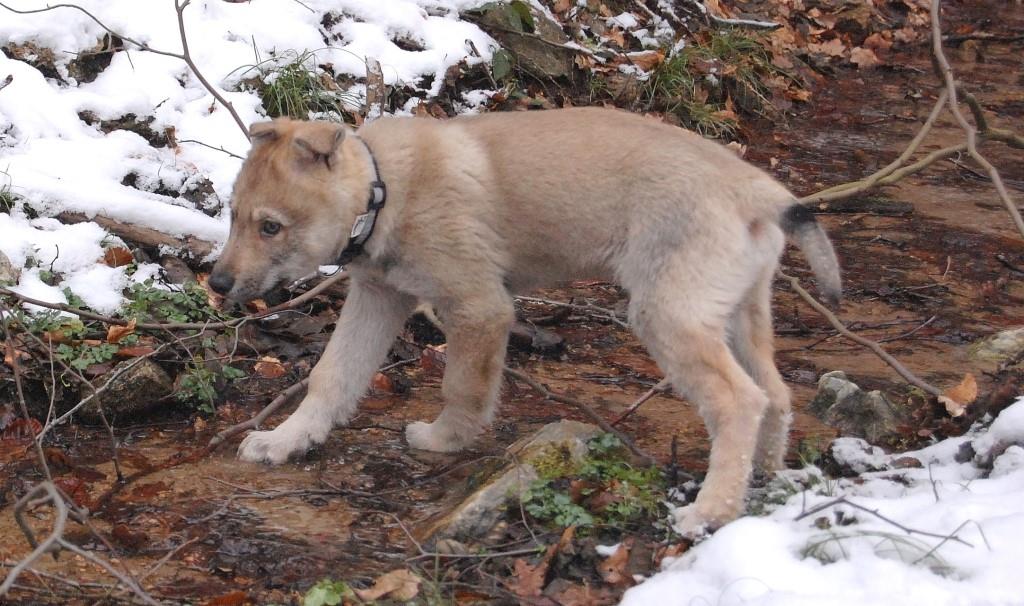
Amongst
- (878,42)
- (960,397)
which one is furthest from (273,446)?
(878,42)

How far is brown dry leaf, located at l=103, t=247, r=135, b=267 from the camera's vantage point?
627 centimetres

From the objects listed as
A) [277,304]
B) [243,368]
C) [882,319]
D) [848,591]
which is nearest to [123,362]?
[243,368]

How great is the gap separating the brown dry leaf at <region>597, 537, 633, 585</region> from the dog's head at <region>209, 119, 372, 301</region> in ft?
5.80

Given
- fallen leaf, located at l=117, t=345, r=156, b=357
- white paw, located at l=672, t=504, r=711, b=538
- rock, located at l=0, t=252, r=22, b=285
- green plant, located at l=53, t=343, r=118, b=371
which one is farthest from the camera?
rock, located at l=0, t=252, r=22, b=285

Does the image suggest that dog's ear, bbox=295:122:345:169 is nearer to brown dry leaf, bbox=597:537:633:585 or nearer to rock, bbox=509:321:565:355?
rock, bbox=509:321:565:355

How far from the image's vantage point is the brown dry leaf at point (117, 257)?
6266 mm

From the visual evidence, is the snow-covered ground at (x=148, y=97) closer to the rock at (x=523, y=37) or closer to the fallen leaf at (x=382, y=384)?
the rock at (x=523, y=37)

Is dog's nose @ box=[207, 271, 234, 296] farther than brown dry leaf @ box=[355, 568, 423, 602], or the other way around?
dog's nose @ box=[207, 271, 234, 296]

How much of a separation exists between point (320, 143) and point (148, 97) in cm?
317

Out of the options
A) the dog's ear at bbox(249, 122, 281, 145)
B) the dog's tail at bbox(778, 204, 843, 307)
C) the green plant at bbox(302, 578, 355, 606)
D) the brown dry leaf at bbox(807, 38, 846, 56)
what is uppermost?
the dog's ear at bbox(249, 122, 281, 145)

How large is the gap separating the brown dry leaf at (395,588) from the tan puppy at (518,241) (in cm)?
122

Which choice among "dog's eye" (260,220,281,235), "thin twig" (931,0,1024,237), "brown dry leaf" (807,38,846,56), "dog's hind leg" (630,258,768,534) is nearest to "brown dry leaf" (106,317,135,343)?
"dog's eye" (260,220,281,235)

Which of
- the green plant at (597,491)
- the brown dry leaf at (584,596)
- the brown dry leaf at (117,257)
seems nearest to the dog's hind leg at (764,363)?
the green plant at (597,491)

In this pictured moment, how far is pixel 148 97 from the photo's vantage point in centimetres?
752
